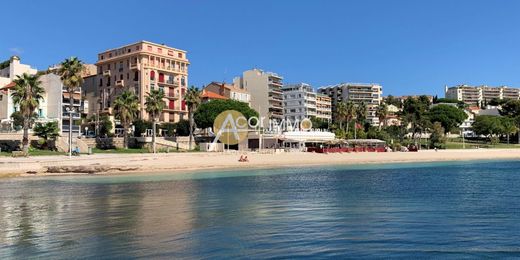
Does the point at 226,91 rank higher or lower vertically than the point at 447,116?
higher

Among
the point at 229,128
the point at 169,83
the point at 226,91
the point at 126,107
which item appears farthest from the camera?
the point at 226,91

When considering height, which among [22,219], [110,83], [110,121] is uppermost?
[110,83]

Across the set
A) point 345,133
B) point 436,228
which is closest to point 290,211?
point 436,228

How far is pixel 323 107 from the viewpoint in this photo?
183 m

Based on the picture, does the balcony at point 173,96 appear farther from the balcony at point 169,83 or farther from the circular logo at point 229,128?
the circular logo at point 229,128

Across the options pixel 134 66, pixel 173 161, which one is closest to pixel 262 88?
pixel 134 66

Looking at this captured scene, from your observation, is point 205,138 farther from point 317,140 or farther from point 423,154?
point 423,154

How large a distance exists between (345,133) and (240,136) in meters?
30.5

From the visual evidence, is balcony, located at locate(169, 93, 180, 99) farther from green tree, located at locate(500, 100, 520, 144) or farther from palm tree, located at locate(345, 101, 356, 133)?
green tree, located at locate(500, 100, 520, 144)

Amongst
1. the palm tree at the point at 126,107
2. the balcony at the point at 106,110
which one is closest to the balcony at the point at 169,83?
the balcony at the point at 106,110

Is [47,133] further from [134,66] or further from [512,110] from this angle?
[512,110]

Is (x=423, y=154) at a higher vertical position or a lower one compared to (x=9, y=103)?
lower

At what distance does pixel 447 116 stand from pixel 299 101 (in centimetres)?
4920

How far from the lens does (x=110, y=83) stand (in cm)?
10994
